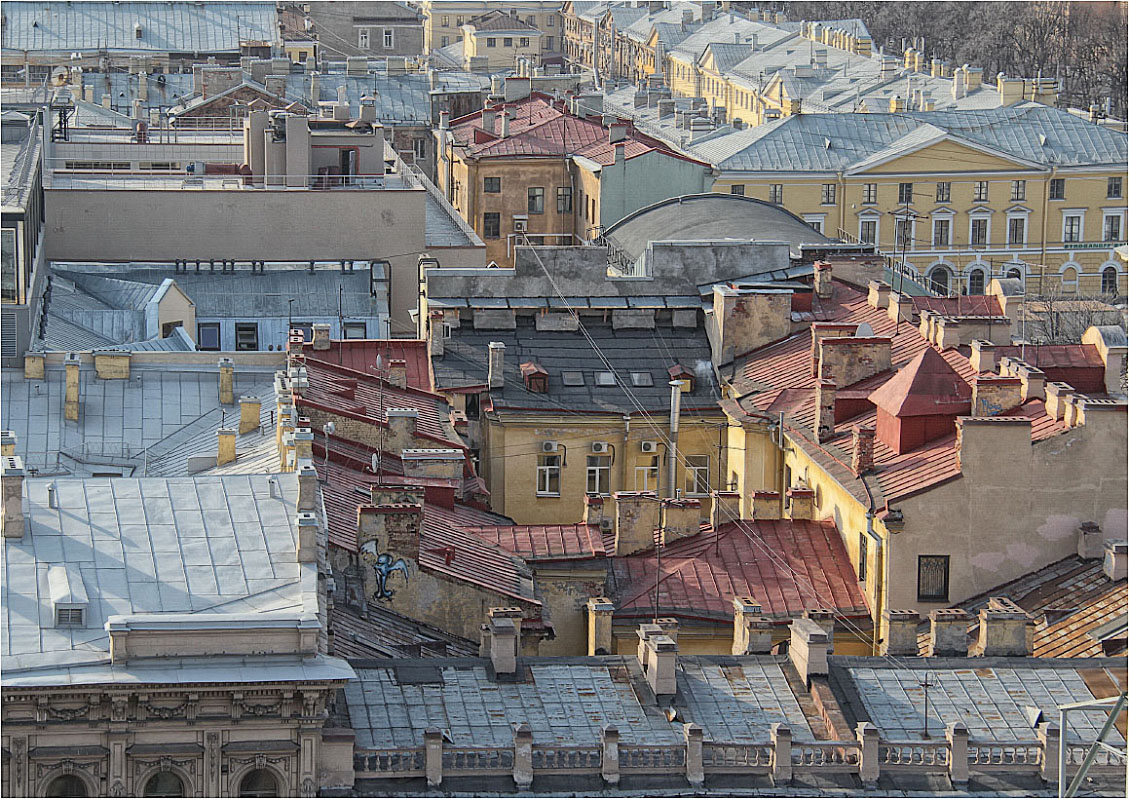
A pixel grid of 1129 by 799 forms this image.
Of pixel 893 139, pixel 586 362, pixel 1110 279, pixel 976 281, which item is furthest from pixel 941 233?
pixel 586 362

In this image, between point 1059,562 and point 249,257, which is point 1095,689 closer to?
point 1059,562

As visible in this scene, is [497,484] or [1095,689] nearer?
[1095,689]

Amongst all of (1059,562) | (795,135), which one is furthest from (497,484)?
(795,135)

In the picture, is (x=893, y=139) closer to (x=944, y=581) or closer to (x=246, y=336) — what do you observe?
(x=246, y=336)

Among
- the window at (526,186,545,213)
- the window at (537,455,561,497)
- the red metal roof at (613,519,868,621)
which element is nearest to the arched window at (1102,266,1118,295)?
the window at (526,186,545,213)

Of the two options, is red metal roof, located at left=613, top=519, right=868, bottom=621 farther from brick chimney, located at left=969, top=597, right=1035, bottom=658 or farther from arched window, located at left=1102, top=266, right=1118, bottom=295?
arched window, located at left=1102, top=266, right=1118, bottom=295

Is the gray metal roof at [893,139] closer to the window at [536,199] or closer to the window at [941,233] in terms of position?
the window at [941,233]
